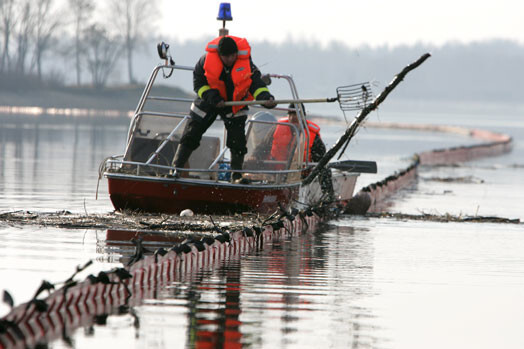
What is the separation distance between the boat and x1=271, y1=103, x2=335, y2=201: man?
0.24 ft

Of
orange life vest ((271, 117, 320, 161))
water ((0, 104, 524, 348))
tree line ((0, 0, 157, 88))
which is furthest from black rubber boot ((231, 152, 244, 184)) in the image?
tree line ((0, 0, 157, 88))

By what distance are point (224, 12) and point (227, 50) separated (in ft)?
5.77

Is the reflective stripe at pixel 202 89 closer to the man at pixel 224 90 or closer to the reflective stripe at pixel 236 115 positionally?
the man at pixel 224 90

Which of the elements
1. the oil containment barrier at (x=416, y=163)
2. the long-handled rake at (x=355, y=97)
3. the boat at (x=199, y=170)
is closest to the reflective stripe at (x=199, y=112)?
the boat at (x=199, y=170)

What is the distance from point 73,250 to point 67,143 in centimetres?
3245

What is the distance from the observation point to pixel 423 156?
44719mm

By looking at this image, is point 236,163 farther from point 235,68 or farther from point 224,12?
point 224,12

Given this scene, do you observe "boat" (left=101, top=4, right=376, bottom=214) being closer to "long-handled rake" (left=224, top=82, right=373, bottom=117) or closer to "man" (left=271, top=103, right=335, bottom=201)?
"man" (left=271, top=103, right=335, bottom=201)

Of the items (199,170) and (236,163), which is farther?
(236,163)

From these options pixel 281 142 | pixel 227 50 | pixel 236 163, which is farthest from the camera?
pixel 281 142

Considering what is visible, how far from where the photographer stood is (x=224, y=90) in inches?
590

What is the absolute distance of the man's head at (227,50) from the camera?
47.6 feet

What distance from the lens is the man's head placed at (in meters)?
14.5

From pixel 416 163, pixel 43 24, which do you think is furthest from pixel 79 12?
pixel 416 163
